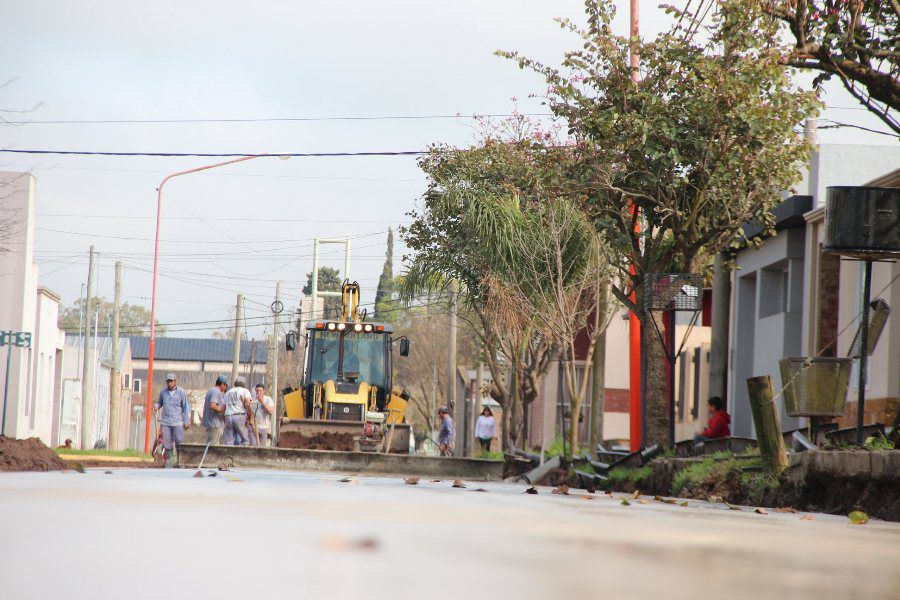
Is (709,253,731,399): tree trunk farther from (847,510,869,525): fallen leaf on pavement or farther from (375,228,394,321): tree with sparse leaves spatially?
(375,228,394,321): tree with sparse leaves

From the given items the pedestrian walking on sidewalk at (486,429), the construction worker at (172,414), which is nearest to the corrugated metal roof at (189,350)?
the pedestrian walking on sidewalk at (486,429)

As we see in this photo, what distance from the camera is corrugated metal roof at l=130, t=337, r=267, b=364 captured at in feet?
360

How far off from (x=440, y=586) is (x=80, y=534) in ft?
6.89

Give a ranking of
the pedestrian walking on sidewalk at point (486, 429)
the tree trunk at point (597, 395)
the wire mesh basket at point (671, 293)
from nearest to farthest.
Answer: the wire mesh basket at point (671, 293) < the tree trunk at point (597, 395) < the pedestrian walking on sidewalk at point (486, 429)

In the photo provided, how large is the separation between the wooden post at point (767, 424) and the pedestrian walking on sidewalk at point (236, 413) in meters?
13.8

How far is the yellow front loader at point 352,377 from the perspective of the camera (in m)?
25.9

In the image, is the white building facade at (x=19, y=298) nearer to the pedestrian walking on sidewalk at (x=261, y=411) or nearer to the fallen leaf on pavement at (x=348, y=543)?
the pedestrian walking on sidewalk at (x=261, y=411)

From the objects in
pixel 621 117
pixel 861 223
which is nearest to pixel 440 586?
pixel 861 223

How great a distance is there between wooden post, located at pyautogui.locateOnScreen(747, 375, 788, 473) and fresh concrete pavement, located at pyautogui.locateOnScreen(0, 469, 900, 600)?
8.54 feet

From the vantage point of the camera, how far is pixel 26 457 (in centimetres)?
1382

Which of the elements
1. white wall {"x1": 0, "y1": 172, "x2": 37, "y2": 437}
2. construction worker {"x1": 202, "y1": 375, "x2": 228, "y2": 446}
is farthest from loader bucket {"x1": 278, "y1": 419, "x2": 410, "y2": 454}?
white wall {"x1": 0, "y1": 172, "x2": 37, "y2": 437}

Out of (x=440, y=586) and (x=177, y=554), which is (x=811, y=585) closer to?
(x=440, y=586)

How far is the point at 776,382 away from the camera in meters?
23.7

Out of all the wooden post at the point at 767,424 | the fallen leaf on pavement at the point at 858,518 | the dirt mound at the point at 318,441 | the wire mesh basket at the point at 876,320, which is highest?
the wire mesh basket at the point at 876,320
